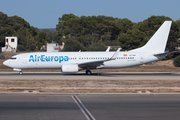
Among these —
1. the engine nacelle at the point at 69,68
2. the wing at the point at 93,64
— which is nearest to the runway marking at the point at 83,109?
the engine nacelle at the point at 69,68

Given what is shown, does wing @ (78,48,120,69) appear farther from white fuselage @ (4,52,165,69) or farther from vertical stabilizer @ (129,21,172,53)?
vertical stabilizer @ (129,21,172,53)

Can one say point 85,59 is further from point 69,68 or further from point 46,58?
point 46,58

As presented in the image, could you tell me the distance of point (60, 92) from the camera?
18.0m

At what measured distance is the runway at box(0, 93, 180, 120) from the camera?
36.6 feet

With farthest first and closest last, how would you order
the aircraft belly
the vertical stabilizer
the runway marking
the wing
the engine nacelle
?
1. the vertical stabilizer
2. the aircraft belly
3. the wing
4. the engine nacelle
5. the runway marking

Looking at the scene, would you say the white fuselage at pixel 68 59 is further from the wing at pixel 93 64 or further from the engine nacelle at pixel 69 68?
the engine nacelle at pixel 69 68

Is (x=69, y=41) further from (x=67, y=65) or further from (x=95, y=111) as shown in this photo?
(x=95, y=111)

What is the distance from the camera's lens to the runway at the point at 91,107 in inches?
439

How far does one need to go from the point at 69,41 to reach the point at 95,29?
A: 34851 millimetres

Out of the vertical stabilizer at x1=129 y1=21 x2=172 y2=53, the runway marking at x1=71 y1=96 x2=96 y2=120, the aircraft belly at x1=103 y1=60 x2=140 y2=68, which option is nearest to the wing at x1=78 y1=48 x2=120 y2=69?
the aircraft belly at x1=103 y1=60 x2=140 y2=68

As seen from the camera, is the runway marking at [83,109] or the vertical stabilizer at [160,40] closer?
the runway marking at [83,109]

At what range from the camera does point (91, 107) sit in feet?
42.4

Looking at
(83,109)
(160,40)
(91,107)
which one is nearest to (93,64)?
(160,40)

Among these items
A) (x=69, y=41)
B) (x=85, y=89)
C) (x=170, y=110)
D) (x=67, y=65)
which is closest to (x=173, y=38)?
(x=69, y=41)
